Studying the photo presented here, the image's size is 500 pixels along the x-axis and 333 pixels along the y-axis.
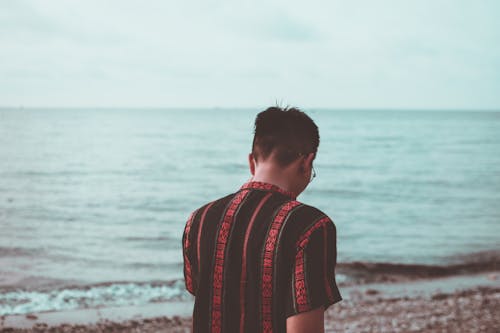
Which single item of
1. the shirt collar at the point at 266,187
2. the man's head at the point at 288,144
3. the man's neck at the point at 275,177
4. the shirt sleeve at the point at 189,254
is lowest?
the shirt sleeve at the point at 189,254

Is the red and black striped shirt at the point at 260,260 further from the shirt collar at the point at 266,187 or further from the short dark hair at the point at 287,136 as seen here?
the short dark hair at the point at 287,136

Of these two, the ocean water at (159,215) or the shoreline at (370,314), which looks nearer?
the shoreline at (370,314)

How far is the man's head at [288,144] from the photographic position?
5.65ft

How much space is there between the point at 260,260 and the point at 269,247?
5 centimetres

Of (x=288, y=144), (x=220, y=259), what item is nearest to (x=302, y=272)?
(x=220, y=259)

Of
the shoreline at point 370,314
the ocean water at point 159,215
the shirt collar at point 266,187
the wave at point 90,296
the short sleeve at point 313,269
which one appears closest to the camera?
the short sleeve at point 313,269

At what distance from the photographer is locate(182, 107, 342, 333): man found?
1590 millimetres

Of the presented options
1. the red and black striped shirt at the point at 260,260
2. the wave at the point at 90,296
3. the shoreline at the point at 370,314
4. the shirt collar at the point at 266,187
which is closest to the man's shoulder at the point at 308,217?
the red and black striped shirt at the point at 260,260

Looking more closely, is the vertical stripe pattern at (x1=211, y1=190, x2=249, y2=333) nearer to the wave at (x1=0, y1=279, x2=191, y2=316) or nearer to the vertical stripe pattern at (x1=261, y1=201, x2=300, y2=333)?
the vertical stripe pattern at (x1=261, y1=201, x2=300, y2=333)

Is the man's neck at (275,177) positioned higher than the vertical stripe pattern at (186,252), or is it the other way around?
the man's neck at (275,177)

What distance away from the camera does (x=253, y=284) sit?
1.66m

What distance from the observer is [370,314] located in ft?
25.4

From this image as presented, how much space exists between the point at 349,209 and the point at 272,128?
58.1ft

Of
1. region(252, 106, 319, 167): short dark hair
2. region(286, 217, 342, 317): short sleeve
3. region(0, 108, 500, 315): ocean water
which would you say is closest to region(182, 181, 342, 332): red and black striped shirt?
region(286, 217, 342, 317): short sleeve
